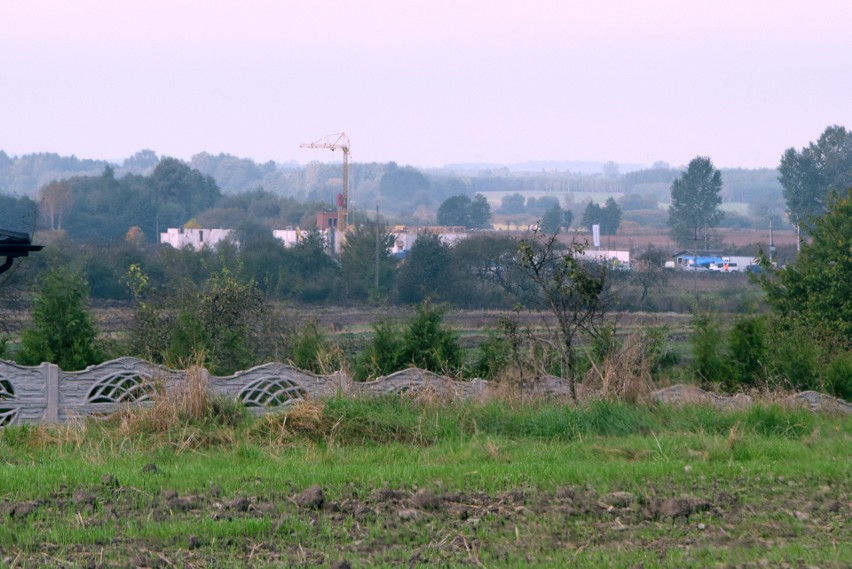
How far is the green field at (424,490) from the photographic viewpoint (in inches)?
182

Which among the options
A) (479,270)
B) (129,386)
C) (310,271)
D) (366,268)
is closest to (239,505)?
(129,386)

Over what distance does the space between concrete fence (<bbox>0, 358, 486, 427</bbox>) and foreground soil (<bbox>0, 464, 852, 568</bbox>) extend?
11.2 ft

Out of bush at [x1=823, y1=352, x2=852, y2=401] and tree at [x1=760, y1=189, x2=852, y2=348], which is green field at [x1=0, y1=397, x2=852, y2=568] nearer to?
bush at [x1=823, y1=352, x2=852, y2=401]

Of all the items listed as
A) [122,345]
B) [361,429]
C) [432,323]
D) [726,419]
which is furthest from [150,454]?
[122,345]

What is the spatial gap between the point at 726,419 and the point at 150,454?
4.74 m

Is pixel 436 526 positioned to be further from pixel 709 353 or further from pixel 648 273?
pixel 648 273

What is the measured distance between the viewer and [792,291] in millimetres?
25562

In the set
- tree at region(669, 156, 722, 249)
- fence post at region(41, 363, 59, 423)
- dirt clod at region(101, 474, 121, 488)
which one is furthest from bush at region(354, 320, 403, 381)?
tree at region(669, 156, 722, 249)

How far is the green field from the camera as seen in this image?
4.63 meters

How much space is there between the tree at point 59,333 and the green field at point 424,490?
21.2 feet

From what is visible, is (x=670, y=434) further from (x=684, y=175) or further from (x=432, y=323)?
(x=684, y=175)

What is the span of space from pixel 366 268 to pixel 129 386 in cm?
5193

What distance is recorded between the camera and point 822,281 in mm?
25219

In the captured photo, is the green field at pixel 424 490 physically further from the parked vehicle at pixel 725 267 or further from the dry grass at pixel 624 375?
the parked vehicle at pixel 725 267
